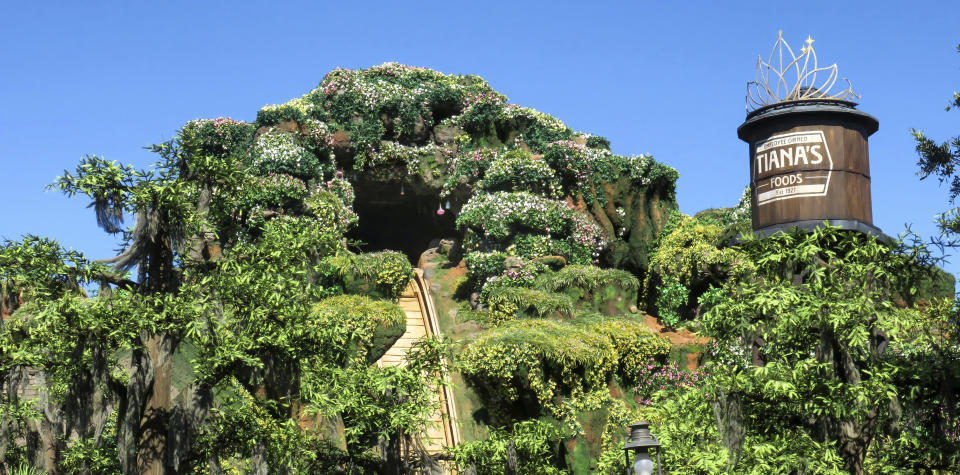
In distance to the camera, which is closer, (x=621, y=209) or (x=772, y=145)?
(x=772, y=145)

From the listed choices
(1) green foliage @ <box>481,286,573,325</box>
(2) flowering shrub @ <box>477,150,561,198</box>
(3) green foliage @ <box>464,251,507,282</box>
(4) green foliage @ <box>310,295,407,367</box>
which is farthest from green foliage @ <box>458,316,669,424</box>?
(2) flowering shrub @ <box>477,150,561,198</box>

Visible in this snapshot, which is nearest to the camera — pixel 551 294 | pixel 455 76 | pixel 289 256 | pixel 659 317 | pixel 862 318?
pixel 862 318

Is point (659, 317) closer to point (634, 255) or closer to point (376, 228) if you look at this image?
point (634, 255)

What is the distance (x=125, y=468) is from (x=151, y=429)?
2.17ft

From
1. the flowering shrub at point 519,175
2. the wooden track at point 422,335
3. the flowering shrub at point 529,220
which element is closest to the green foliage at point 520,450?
the wooden track at point 422,335

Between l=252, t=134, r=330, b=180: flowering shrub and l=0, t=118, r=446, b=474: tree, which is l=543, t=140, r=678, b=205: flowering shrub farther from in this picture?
l=0, t=118, r=446, b=474: tree

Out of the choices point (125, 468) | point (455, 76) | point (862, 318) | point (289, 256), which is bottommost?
point (125, 468)

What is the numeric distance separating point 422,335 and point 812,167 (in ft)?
37.6

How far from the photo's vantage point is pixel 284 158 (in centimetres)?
2975

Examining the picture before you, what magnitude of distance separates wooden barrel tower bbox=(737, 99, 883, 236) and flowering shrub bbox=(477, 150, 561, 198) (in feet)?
29.4

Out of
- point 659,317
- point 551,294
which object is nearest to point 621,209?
point 659,317

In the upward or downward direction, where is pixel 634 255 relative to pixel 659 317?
upward

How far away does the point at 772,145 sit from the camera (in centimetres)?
2202

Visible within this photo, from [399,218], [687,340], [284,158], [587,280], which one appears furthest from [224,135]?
[687,340]
